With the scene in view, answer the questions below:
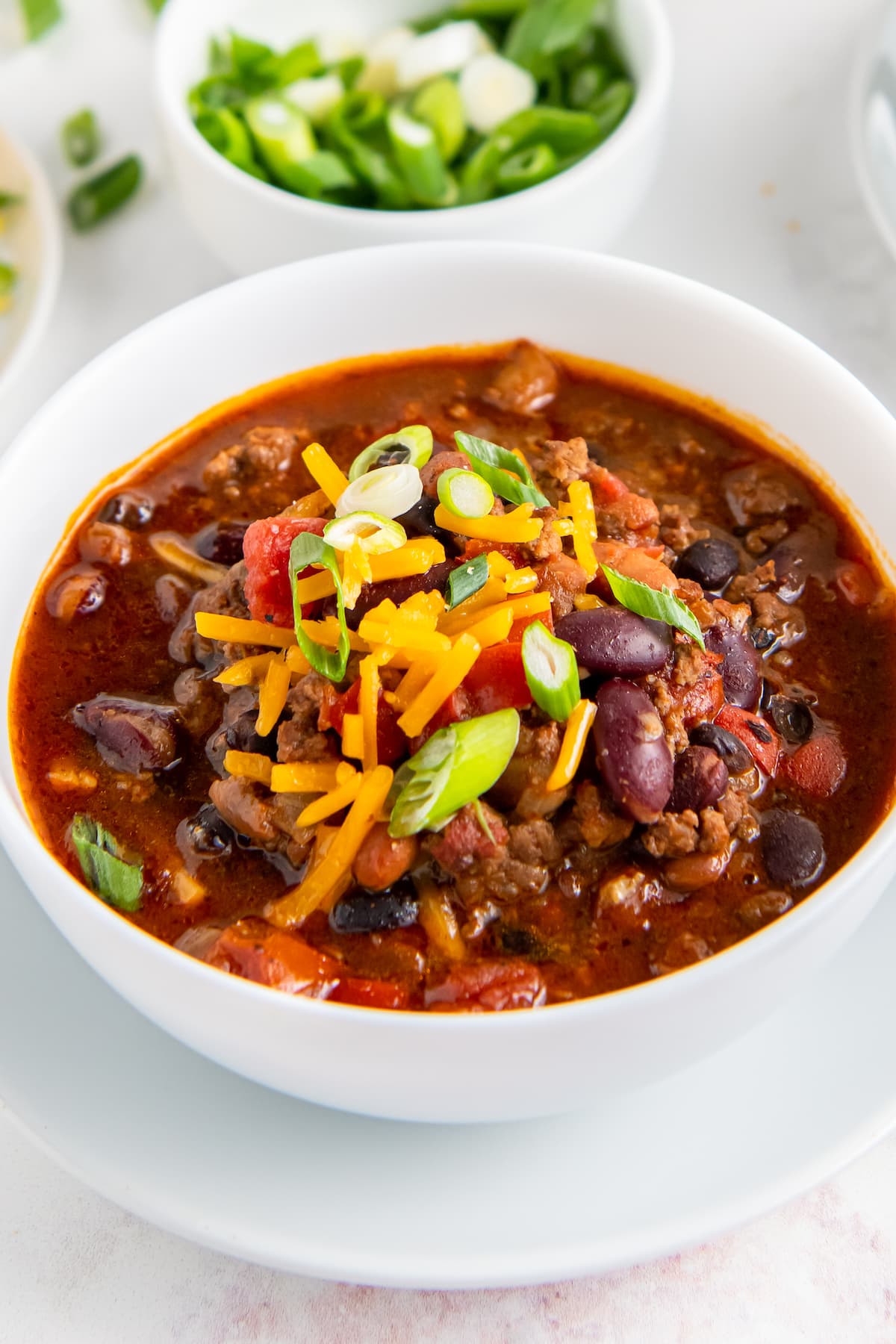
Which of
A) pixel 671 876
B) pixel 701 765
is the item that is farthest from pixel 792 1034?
pixel 701 765

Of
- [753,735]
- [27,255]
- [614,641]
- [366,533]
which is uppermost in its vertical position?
[366,533]

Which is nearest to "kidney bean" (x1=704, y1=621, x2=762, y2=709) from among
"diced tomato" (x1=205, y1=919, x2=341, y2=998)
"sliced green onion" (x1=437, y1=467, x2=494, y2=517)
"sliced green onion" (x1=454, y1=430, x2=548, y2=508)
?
"sliced green onion" (x1=454, y1=430, x2=548, y2=508)

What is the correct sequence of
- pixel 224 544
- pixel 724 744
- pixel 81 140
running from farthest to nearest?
1. pixel 81 140
2. pixel 224 544
3. pixel 724 744

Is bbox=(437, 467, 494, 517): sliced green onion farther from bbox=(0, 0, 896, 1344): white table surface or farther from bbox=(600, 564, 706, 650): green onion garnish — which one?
bbox=(0, 0, 896, 1344): white table surface

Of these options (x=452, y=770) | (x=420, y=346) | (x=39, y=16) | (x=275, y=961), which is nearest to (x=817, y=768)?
(x=452, y=770)

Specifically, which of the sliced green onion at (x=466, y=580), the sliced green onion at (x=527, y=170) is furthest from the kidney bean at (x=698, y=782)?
the sliced green onion at (x=527, y=170)

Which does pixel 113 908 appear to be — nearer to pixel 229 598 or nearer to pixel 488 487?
pixel 229 598

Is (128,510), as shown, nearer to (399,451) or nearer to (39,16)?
(399,451)
